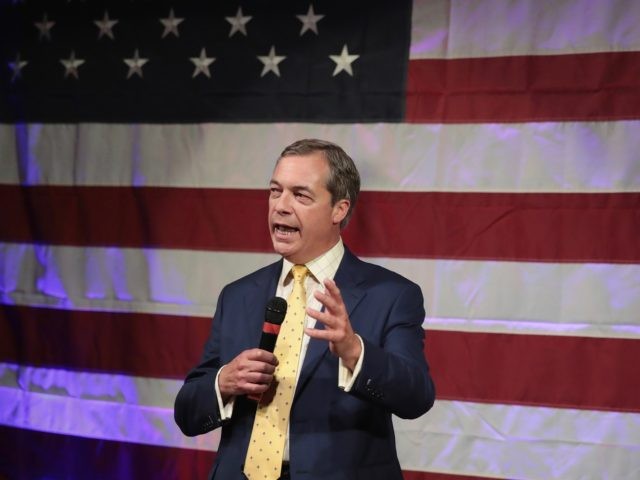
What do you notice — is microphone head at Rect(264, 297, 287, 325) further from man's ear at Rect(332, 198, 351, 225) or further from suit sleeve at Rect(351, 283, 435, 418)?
man's ear at Rect(332, 198, 351, 225)

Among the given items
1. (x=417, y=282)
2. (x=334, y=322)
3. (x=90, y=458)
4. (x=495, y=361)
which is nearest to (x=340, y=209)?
(x=334, y=322)

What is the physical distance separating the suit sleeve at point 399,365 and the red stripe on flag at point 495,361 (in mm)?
1033

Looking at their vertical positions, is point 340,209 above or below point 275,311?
above

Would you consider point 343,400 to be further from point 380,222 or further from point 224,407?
point 380,222

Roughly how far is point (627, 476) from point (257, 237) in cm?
163

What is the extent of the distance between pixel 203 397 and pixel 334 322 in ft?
1.54

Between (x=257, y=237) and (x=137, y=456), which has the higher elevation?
(x=257, y=237)

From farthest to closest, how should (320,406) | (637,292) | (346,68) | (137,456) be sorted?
(137,456), (346,68), (637,292), (320,406)

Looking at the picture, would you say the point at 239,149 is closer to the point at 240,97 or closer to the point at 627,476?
the point at 240,97

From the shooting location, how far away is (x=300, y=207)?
5.98 feet

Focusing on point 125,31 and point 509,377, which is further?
Answer: point 125,31

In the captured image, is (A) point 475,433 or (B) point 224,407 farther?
(A) point 475,433

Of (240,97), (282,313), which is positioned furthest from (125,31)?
(282,313)

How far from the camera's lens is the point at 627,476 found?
2639mm
